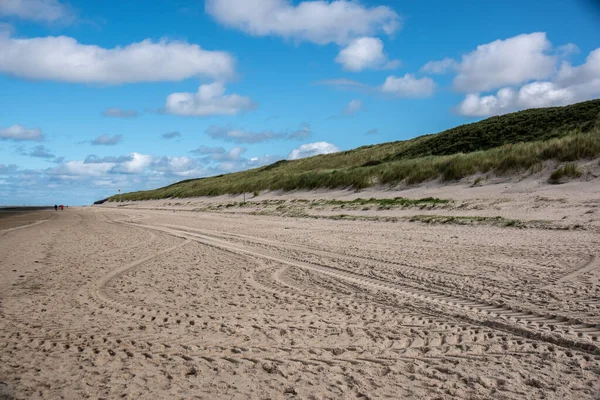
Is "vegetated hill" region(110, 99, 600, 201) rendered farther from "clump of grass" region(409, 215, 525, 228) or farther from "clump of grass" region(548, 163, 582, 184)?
"clump of grass" region(409, 215, 525, 228)

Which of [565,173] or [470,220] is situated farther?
[565,173]

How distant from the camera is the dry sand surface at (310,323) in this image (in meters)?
3.17

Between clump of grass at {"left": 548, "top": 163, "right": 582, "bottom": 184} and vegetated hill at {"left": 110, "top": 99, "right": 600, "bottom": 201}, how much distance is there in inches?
52.1

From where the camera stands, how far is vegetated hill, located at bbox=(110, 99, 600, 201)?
19812mm

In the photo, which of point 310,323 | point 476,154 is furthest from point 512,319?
point 476,154

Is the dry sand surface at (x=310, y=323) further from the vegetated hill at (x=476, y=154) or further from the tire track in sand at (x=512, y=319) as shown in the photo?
the vegetated hill at (x=476, y=154)

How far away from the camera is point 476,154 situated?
23797mm

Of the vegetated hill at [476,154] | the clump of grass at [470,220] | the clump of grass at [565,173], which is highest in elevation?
the vegetated hill at [476,154]

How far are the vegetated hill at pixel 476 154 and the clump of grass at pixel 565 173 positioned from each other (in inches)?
52.1

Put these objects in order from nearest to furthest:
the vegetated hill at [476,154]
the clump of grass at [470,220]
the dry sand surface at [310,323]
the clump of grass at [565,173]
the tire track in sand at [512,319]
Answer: the dry sand surface at [310,323] → the tire track in sand at [512,319] → the clump of grass at [470,220] → the clump of grass at [565,173] → the vegetated hill at [476,154]

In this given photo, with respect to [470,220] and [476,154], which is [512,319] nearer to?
[470,220]

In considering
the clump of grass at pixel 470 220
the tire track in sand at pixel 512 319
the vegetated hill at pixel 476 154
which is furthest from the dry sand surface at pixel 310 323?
the vegetated hill at pixel 476 154

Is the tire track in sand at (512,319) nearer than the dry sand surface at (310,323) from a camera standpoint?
No

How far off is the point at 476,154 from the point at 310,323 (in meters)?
21.9
